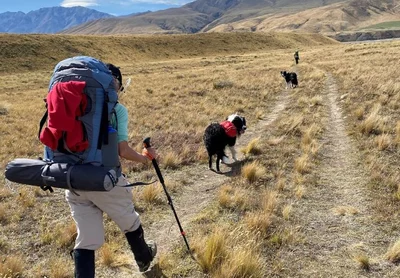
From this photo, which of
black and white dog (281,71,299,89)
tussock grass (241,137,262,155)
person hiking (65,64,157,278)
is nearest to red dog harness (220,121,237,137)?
tussock grass (241,137,262,155)

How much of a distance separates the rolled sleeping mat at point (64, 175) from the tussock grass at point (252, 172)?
15.6ft

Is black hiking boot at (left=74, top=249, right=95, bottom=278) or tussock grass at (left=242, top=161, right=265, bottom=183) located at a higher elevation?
black hiking boot at (left=74, top=249, right=95, bottom=278)

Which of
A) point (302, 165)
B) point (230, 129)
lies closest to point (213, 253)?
point (302, 165)

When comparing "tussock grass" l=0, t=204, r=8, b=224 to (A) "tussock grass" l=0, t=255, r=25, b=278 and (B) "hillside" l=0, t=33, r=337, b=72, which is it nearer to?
(A) "tussock grass" l=0, t=255, r=25, b=278

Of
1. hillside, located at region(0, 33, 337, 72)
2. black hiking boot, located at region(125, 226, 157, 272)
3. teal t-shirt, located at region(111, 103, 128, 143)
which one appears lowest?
black hiking boot, located at region(125, 226, 157, 272)

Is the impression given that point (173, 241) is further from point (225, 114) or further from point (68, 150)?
point (225, 114)

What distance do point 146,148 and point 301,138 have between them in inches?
292

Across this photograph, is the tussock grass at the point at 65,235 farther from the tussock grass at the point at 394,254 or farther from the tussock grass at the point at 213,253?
the tussock grass at the point at 394,254

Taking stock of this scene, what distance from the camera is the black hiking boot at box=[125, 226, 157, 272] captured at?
3.98 metres

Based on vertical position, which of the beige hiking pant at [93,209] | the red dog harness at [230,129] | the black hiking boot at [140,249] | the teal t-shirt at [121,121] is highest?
the teal t-shirt at [121,121]

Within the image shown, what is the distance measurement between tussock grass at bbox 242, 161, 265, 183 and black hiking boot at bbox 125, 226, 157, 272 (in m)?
3.70

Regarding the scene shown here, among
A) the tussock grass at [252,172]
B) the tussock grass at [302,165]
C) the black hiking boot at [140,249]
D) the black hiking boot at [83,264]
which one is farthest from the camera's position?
the tussock grass at [302,165]

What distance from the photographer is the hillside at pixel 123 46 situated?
5884 cm

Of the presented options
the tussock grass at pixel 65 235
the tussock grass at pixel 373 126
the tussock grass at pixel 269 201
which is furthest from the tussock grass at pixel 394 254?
the tussock grass at pixel 373 126
